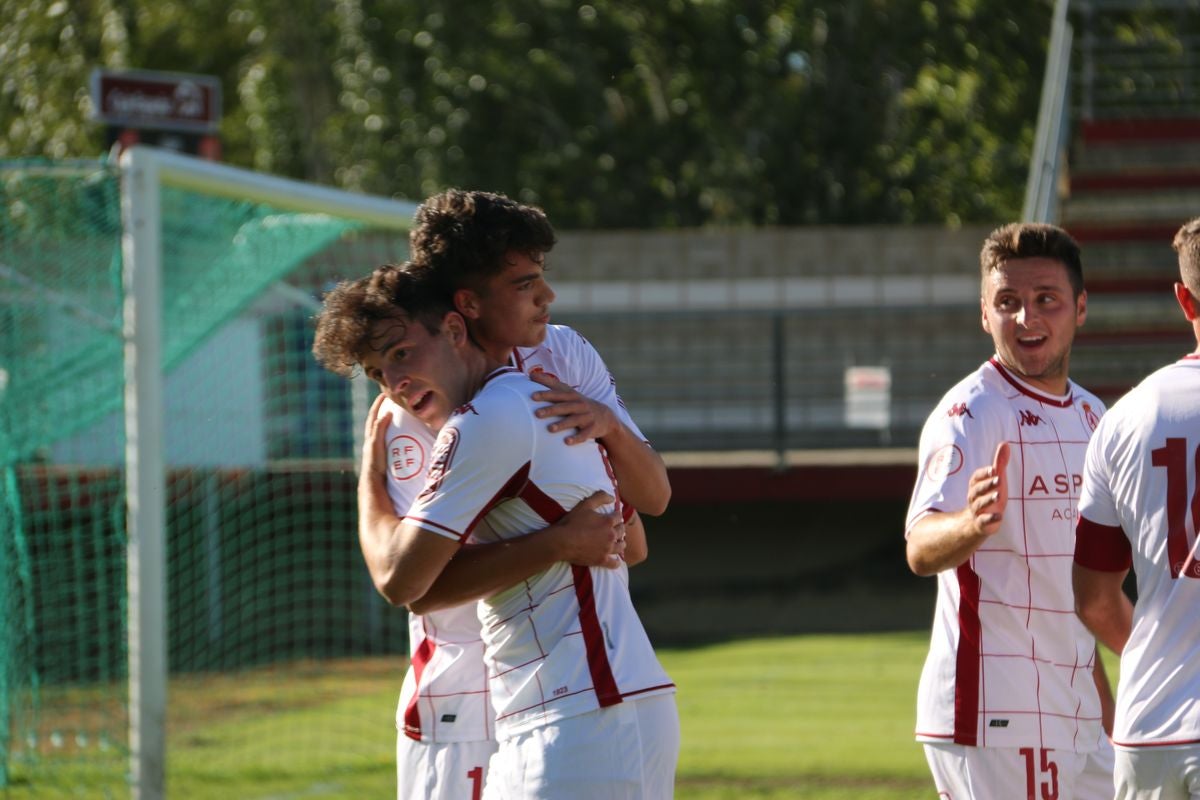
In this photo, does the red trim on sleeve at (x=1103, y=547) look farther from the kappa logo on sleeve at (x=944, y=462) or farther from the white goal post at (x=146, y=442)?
the white goal post at (x=146, y=442)

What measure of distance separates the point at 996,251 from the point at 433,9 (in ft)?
50.5

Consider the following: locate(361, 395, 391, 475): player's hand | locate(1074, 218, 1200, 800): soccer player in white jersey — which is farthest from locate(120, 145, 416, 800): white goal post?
locate(1074, 218, 1200, 800): soccer player in white jersey

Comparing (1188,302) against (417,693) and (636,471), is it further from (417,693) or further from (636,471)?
(417,693)

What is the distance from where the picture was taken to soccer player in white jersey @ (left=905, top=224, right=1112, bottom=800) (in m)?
3.59

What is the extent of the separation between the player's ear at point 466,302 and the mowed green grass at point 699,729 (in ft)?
15.1

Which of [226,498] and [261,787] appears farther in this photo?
[226,498]

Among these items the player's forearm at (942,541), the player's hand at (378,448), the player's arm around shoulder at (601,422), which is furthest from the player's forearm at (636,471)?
the player's forearm at (942,541)

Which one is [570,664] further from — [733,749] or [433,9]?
[433,9]

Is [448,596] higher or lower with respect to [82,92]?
lower

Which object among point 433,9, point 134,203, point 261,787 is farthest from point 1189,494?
point 433,9

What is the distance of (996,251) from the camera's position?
3820 mm

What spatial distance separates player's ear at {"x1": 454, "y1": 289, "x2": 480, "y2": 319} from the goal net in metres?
3.78

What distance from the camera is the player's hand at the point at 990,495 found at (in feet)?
10.7

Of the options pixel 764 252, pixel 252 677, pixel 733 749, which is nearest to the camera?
pixel 733 749
